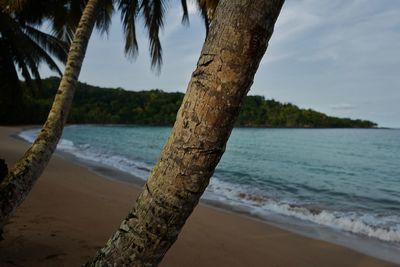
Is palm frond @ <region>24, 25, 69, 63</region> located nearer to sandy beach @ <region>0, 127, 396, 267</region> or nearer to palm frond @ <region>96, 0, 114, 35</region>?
palm frond @ <region>96, 0, 114, 35</region>

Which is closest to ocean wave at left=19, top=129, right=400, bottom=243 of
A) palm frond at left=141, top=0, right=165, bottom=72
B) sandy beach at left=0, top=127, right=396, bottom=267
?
sandy beach at left=0, top=127, right=396, bottom=267

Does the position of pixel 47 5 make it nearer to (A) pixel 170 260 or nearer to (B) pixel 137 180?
(B) pixel 137 180

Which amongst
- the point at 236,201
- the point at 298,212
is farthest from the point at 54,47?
the point at 298,212

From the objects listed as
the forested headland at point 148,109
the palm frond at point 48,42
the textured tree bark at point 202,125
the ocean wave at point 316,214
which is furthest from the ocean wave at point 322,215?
the forested headland at point 148,109

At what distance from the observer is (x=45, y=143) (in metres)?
3.50

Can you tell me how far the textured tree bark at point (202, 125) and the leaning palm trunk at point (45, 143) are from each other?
2.06 meters

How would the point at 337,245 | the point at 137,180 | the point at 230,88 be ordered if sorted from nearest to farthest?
the point at 230,88 < the point at 337,245 < the point at 137,180

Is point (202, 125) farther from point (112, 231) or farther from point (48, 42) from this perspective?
point (48, 42)

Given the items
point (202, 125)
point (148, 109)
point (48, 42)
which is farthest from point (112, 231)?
point (148, 109)

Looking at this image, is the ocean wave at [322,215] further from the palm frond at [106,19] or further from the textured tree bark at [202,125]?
the textured tree bark at [202,125]

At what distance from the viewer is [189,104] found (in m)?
1.43

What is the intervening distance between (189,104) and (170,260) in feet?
10.9

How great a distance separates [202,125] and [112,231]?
4400 mm

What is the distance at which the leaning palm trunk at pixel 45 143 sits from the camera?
3.15m
